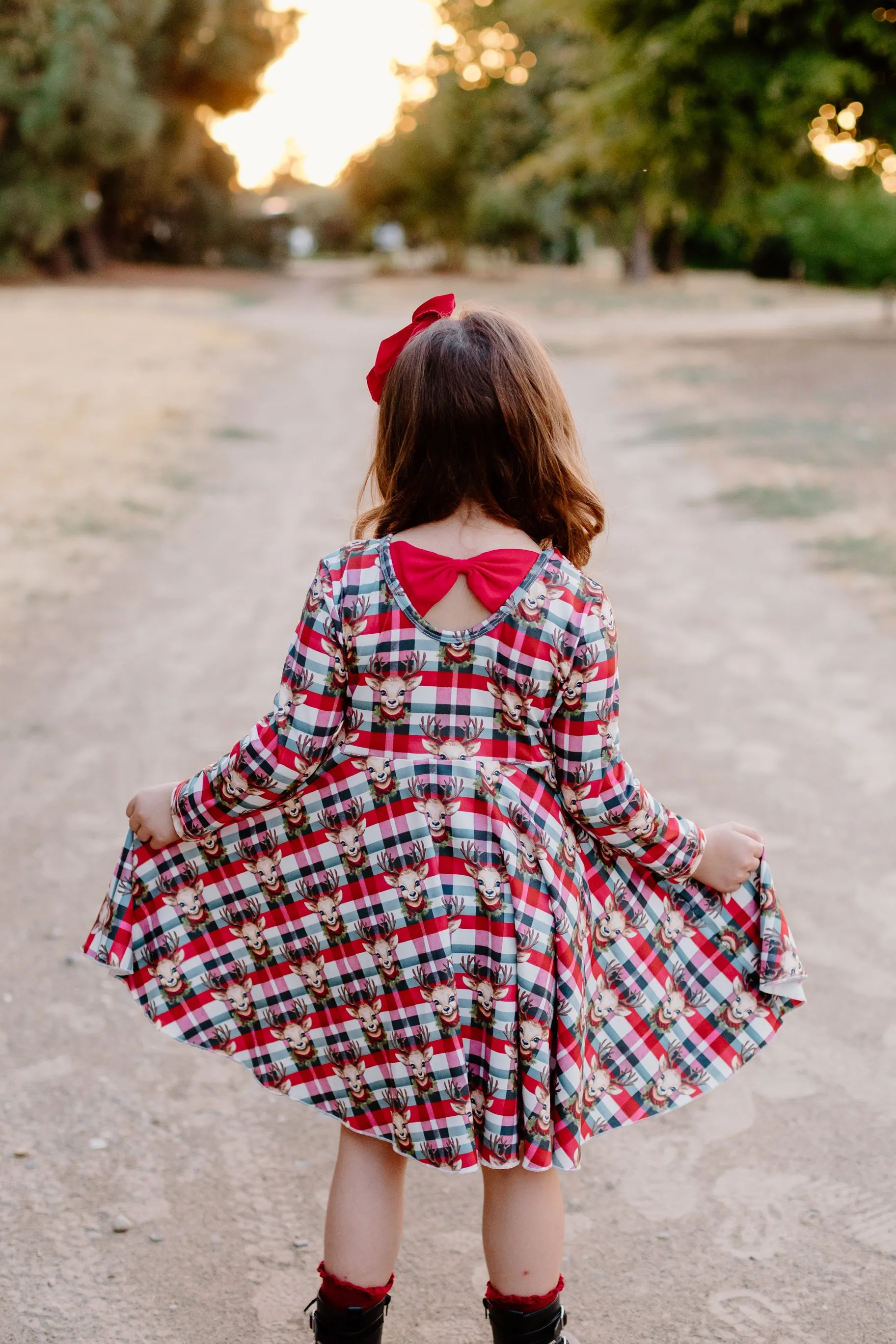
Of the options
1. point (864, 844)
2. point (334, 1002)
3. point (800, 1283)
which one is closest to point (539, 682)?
point (334, 1002)

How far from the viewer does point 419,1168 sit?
2516mm

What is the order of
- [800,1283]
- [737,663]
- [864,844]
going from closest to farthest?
[800,1283]
[864,844]
[737,663]

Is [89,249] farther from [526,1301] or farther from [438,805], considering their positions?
[526,1301]

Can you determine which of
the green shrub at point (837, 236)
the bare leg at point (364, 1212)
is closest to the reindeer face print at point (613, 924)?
the bare leg at point (364, 1212)

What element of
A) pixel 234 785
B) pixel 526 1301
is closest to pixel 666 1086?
pixel 526 1301

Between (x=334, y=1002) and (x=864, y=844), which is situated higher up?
(x=334, y=1002)

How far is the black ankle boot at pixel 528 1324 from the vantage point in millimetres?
1732

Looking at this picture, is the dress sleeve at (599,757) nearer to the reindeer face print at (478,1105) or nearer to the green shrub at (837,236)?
the reindeer face print at (478,1105)

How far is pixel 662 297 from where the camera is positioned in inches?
1214

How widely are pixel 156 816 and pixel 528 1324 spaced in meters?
0.88

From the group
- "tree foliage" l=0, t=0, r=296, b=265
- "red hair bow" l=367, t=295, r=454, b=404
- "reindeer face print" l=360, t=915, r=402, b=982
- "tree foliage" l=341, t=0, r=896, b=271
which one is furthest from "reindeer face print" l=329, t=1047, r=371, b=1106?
"tree foliage" l=0, t=0, r=296, b=265

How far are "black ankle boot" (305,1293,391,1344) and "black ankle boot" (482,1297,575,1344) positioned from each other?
162 millimetres

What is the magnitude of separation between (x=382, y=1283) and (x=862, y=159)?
1849 cm

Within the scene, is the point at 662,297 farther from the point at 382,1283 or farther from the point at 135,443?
the point at 382,1283
